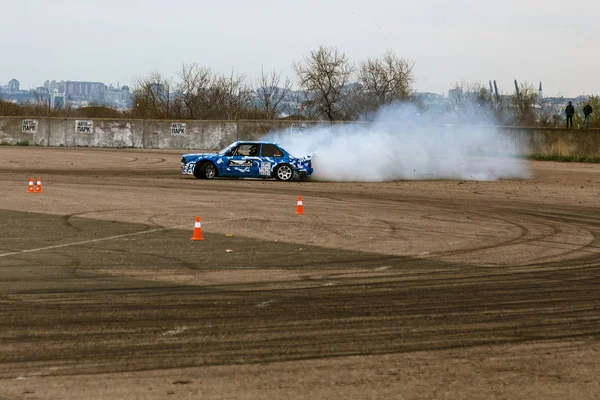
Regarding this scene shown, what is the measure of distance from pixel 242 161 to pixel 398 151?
6.55 m

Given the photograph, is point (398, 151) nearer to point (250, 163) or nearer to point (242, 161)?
point (250, 163)

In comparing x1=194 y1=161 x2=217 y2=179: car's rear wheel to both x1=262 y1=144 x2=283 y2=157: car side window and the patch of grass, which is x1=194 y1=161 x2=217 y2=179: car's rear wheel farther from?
the patch of grass

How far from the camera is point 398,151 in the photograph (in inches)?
1205

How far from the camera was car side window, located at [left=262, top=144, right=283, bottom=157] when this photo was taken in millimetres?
27016

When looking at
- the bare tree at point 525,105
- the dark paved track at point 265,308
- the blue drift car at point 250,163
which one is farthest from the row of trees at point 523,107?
the dark paved track at point 265,308

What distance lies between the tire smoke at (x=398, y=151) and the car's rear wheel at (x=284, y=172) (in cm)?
176

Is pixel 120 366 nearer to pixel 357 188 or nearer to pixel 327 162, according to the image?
pixel 357 188

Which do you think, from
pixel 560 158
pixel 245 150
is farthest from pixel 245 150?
pixel 560 158

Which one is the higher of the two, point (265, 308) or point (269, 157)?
point (269, 157)

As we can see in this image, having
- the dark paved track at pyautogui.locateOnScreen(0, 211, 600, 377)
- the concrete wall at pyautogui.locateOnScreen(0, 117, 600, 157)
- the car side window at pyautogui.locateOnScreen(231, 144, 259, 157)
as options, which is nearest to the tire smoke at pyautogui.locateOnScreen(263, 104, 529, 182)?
the car side window at pyautogui.locateOnScreen(231, 144, 259, 157)

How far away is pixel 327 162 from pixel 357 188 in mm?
4201

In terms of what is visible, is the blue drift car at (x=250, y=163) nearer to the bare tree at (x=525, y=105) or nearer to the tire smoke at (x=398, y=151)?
the tire smoke at (x=398, y=151)

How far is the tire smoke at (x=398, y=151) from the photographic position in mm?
29094

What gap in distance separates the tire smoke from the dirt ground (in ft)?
31.1
